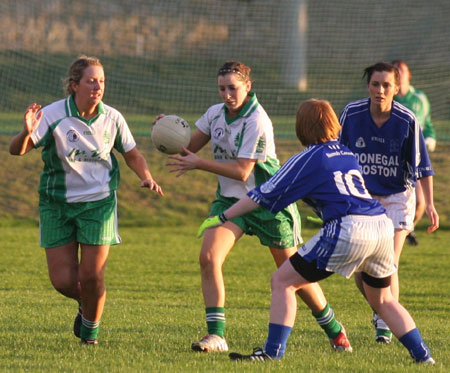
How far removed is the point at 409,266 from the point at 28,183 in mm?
8545

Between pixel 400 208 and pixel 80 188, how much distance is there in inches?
91.4

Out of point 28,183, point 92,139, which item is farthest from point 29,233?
point 92,139

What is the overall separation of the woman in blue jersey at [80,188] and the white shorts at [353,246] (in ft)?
4.67

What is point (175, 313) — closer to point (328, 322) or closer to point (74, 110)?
point (328, 322)

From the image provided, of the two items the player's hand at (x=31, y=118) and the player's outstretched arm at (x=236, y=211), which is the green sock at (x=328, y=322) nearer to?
the player's outstretched arm at (x=236, y=211)

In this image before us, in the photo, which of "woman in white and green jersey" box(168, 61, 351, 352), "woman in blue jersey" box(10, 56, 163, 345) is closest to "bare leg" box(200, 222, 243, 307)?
"woman in white and green jersey" box(168, 61, 351, 352)

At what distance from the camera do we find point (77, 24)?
26.5m

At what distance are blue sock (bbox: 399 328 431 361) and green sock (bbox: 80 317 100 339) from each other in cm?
214

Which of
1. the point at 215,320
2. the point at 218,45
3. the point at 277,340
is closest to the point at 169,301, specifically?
the point at 215,320

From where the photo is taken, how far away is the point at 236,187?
6363 millimetres

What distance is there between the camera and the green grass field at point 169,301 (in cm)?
561

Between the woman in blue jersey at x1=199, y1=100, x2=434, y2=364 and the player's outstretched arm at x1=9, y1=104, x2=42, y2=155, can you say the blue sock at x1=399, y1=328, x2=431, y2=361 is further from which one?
the player's outstretched arm at x1=9, y1=104, x2=42, y2=155

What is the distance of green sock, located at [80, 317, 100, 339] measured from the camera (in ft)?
20.5

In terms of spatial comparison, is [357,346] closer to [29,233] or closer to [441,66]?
[29,233]
